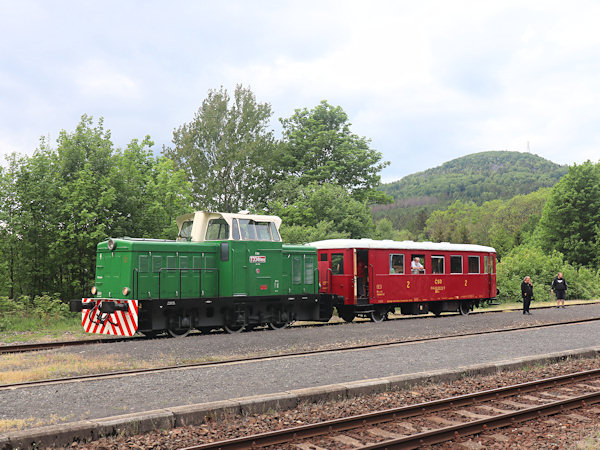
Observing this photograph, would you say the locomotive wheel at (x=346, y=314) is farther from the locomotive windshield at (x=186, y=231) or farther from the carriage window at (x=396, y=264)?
the locomotive windshield at (x=186, y=231)

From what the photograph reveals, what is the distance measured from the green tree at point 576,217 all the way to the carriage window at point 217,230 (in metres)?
41.6

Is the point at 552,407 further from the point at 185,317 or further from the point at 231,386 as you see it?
the point at 185,317

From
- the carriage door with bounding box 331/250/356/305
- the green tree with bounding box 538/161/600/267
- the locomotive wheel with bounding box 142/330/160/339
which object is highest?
the green tree with bounding box 538/161/600/267

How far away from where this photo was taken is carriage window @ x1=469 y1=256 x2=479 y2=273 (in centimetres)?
2298

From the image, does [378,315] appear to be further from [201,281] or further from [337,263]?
[201,281]

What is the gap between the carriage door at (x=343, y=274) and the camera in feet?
63.4

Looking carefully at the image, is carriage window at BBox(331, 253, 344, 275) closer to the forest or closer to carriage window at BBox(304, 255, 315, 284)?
carriage window at BBox(304, 255, 315, 284)

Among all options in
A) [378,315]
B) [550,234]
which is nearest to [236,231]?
[378,315]

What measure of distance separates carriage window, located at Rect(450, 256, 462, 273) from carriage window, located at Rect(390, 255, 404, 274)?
285cm

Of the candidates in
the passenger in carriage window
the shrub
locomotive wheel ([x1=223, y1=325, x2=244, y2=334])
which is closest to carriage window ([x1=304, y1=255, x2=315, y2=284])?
locomotive wheel ([x1=223, y1=325, x2=244, y2=334])

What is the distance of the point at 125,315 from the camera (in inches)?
564

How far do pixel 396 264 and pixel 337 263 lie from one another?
2.19 meters

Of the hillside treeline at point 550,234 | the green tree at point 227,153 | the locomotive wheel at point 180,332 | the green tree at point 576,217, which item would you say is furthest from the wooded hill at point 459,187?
the locomotive wheel at point 180,332

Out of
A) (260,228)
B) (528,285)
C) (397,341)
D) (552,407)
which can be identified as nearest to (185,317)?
(260,228)
